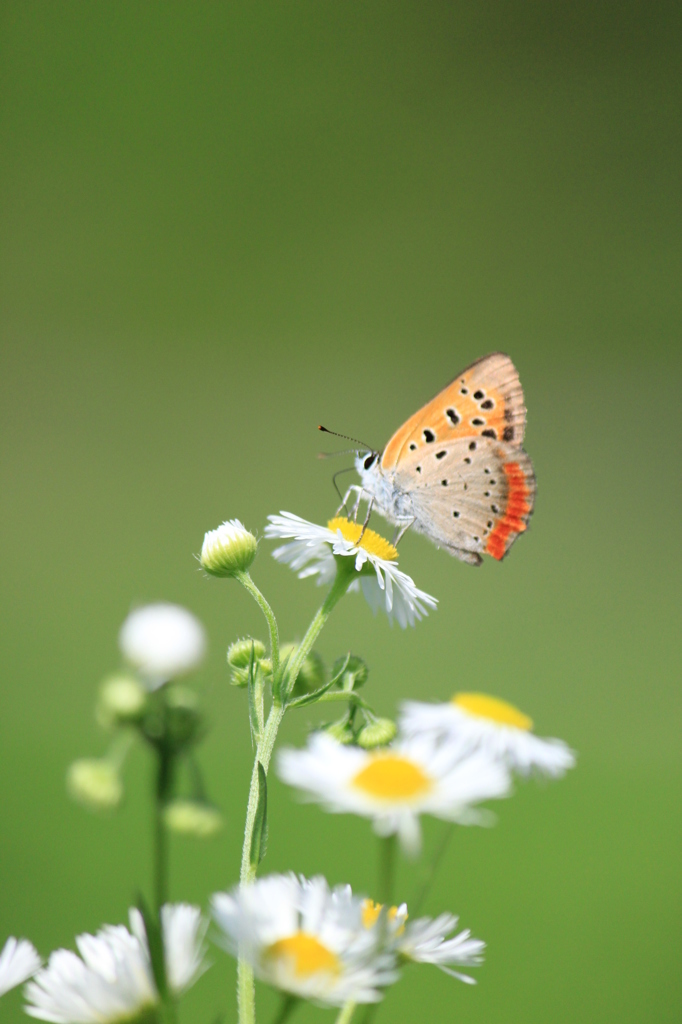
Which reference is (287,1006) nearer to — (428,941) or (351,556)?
(428,941)

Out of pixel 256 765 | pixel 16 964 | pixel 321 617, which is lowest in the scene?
pixel 16 964

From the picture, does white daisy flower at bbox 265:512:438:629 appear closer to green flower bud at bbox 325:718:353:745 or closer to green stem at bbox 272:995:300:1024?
green flower bud at bbox 325:718:353:745

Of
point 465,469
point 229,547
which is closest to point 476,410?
point 465,469

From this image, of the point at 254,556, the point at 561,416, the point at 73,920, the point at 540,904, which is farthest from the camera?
the point at 561,416

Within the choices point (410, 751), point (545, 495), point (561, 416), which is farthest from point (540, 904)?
point (561, 416)

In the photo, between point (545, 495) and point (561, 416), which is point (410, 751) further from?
point (561, 416)
